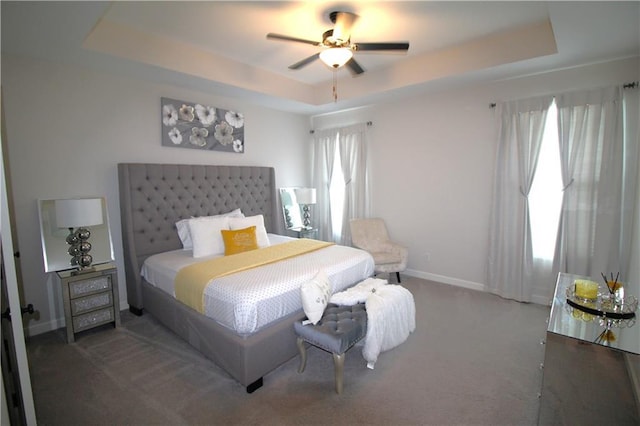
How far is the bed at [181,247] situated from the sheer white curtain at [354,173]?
1.20 m

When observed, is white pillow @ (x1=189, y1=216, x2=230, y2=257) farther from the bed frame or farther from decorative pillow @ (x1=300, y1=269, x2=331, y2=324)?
decorative pillow @ (x1=300, y1=269, x2=331, y2=324)

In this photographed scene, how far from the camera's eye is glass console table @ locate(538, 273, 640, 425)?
5.95 ft

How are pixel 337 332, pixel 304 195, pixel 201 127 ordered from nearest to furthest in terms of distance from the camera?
pixel 337 332 → pixel 201 127 → pixel 304 195

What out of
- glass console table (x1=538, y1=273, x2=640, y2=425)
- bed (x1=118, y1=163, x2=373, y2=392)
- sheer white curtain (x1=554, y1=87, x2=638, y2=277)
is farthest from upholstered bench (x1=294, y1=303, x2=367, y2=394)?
sheer white curtain (x1=554, y1=87, x2=638, y2=277)

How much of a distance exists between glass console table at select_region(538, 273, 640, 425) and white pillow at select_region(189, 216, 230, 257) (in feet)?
9.98

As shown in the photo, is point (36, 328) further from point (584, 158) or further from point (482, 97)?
point (584, 158)

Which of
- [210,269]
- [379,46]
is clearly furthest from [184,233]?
[379,46]

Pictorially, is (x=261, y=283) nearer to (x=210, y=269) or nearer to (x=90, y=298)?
(x=210, y=269)

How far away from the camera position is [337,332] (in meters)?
2.17

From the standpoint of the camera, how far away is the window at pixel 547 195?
11.2 feet

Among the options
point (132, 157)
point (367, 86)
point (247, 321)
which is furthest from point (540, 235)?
point (132, 157)

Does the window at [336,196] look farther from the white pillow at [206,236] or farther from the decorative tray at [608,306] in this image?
the decorative tray at [608,306]

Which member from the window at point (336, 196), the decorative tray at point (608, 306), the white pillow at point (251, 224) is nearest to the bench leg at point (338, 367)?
the decorative tray at point (608, 306)

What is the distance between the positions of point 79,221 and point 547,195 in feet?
15.9
